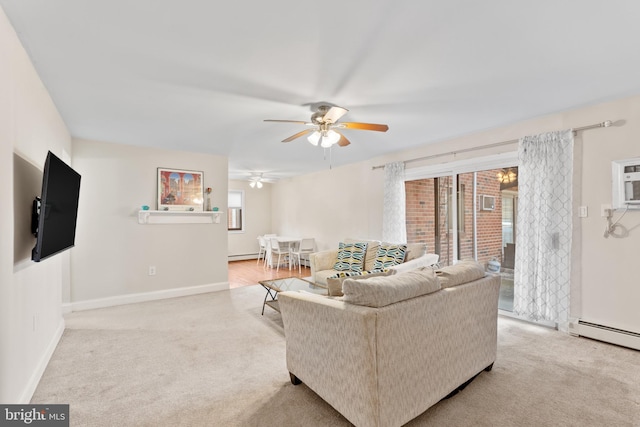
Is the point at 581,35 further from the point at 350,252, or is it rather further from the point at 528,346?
the point at 350,252

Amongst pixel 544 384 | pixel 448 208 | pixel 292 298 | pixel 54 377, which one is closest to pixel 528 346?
pixel 544 384

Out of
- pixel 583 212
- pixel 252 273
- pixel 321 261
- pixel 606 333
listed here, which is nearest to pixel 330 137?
pixel 321 261

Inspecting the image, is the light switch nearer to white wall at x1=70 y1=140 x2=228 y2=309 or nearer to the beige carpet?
the beige carpet

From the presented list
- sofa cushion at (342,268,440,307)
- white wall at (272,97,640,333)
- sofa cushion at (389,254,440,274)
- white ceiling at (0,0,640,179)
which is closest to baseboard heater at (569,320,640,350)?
white wall at (272,97,640,333)

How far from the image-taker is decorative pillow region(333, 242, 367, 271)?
4277mm

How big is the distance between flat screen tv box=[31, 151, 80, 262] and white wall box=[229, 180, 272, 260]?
5.66m

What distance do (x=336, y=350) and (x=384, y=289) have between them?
45 cm

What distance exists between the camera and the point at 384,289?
161 cm

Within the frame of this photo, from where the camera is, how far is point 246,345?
2865 millimetres

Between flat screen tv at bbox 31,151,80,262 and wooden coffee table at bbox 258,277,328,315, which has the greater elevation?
flat screen tv at bbox 31,151,80,262

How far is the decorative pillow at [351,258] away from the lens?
4277mm

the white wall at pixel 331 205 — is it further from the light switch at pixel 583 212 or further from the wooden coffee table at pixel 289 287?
the light switch at pixel 583 212

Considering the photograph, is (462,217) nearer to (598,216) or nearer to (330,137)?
(598,216)

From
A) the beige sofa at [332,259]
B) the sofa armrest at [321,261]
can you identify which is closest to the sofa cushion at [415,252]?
the beige sofa at [332,259]
